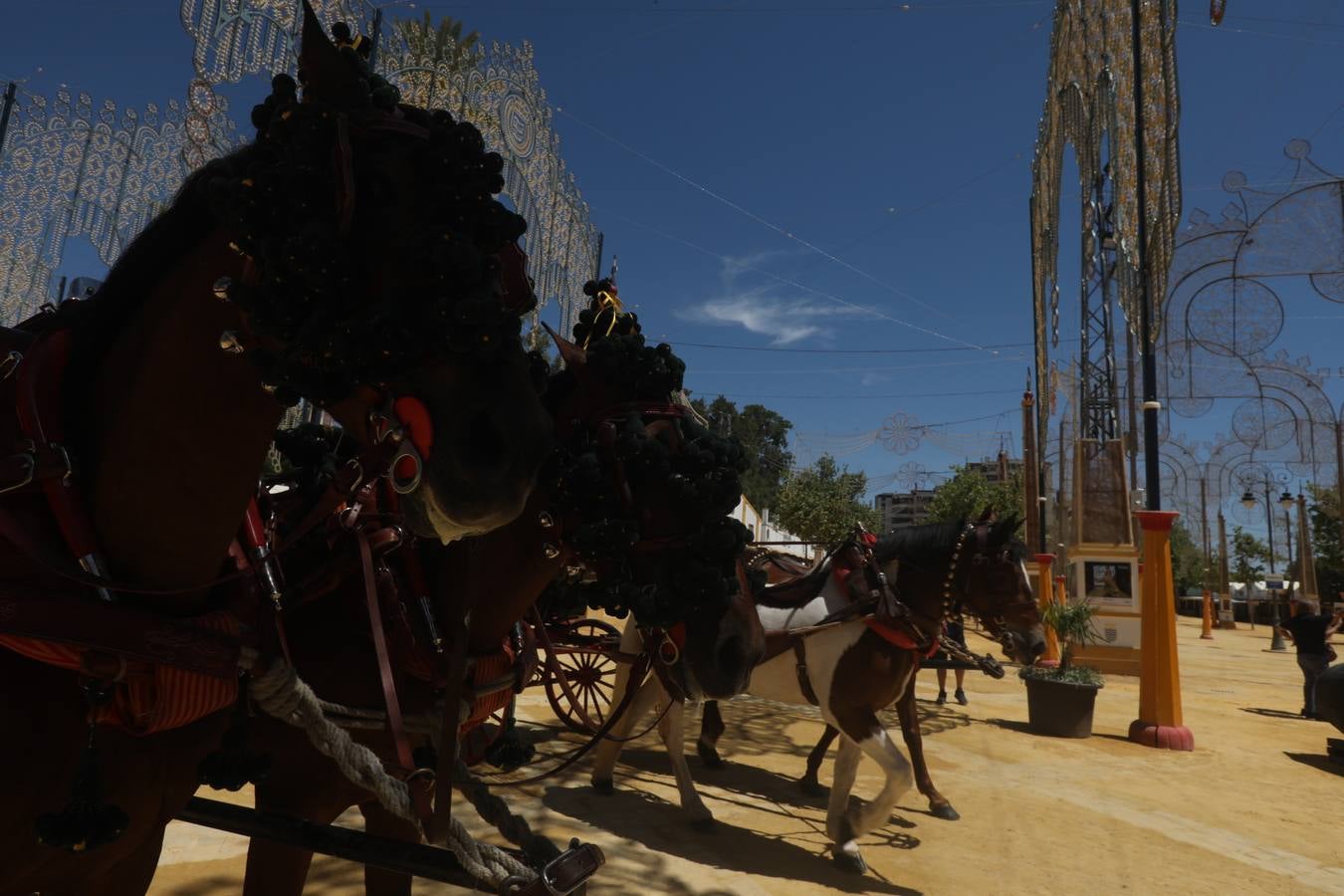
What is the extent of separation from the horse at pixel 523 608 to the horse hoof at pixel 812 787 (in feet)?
15.4

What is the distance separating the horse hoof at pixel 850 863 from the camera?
15.9 ft

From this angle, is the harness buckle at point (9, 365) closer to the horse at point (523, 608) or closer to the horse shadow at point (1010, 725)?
the horse at point (523, 608)

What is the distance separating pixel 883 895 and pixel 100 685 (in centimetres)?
445

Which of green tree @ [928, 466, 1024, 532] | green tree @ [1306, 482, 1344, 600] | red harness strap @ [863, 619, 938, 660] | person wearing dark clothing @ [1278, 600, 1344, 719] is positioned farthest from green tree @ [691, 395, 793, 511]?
red harness strap @ [863, 619, 938, 660]

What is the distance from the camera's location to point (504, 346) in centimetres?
128

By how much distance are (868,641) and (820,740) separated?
204 centimetres

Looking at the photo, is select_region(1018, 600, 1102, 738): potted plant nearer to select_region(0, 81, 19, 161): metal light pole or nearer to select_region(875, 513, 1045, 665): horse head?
select_region(875, 513, 1045, 665): horse head

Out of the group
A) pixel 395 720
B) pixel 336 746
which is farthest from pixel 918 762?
pixel 336 746

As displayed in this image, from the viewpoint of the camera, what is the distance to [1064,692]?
934cm

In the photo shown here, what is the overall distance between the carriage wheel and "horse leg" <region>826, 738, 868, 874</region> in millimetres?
1610

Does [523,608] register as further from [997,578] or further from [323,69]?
[997,578]

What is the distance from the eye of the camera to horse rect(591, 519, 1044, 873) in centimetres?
508

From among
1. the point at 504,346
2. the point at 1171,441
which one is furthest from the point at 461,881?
the point at 1171,441

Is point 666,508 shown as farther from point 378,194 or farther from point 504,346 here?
point 378,194
